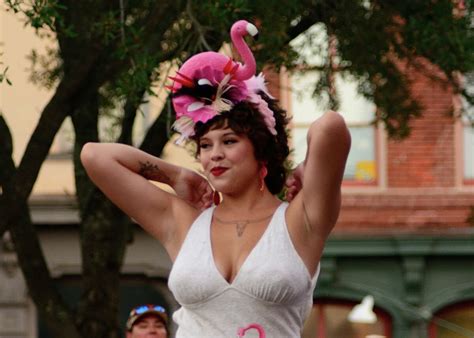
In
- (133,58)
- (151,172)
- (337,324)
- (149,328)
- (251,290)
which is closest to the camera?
(251,290)

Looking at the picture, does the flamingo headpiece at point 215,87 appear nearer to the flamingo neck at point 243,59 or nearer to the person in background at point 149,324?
the flamingo neck at point 243,59

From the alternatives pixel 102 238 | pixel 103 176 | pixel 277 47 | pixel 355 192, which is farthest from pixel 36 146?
pixel 355 192

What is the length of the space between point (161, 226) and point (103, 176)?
23 cm

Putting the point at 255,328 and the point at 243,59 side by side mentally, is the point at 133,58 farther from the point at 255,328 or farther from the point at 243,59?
the point at 255,328

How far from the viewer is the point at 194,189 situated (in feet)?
17.1

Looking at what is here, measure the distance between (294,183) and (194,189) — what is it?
346mm

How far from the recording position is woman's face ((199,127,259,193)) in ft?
16.2

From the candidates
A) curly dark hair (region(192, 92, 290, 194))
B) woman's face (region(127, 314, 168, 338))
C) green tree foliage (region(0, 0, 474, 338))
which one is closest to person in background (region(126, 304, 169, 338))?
woman's face (region(127, 314, 168, 338))

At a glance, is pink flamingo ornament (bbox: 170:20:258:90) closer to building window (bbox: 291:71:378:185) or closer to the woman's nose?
the woman's nose

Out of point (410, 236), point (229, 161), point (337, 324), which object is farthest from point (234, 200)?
point (337, 324)

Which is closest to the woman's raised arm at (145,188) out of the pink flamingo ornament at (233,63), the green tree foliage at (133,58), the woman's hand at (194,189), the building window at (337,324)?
the woman's hand at (194,189)

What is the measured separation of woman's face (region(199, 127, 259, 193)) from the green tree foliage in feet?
15.9

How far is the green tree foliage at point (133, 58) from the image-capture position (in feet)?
34.2

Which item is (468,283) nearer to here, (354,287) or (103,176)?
(354,287)
